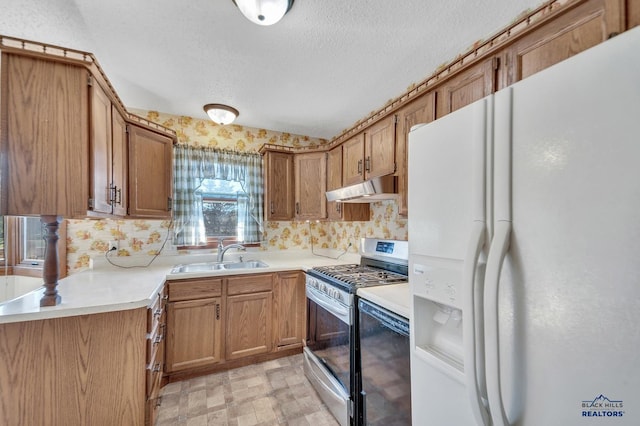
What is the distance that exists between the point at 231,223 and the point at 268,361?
158cm

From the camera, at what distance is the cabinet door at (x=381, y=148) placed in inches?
79.4

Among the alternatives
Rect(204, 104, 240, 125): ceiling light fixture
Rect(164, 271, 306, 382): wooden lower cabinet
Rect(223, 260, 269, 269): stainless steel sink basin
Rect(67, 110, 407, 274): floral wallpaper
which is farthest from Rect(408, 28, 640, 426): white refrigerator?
Rect(223, 260, 269, 269): stainless steel sink basin

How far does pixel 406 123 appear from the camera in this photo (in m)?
1.88

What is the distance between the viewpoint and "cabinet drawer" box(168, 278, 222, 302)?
89.0 inches

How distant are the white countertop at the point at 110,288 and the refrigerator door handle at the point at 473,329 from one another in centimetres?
166

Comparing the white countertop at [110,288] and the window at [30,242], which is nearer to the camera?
the white countertop at [110,288]


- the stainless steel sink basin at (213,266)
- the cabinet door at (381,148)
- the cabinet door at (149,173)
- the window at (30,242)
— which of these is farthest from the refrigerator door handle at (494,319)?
the window at (30,242)

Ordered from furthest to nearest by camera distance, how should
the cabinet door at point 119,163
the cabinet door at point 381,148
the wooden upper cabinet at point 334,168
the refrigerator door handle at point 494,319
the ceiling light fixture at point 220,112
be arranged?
1. the wooden upper cabinet at point 334,168
2. the ceiling light fixture at point 220,112
3. the cabinet door at point 381,148
4. the cabinet door at point 119,163
5. the refrigerator door handle at point 494,319

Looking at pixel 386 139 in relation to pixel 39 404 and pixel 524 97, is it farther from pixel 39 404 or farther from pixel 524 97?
pixel 39 404

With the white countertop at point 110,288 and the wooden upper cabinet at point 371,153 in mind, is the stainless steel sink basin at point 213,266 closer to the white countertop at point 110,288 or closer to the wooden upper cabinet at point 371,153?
the white countertop at point 110,288

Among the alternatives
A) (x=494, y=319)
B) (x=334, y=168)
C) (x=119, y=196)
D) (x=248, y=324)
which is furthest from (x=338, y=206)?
(x=494, y=319)

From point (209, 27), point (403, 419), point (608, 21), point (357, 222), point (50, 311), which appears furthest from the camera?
point (357, 222)

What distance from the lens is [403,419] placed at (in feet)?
4.08

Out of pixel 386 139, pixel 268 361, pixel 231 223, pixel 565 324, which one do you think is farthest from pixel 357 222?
pixel 565 324
